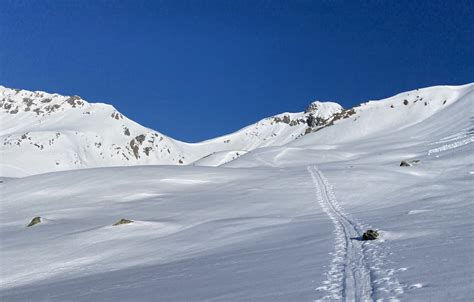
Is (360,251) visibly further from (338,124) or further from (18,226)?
(338,124)

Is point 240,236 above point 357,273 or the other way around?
above

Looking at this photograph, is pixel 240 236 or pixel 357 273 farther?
pixel 240 236

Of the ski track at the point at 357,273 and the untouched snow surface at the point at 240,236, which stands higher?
the untouched snow surface at the point at 240,236

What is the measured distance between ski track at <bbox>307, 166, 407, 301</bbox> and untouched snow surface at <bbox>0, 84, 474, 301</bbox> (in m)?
0.04

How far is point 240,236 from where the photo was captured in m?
22.0

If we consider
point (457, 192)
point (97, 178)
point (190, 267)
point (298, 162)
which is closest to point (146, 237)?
point (190, 267)

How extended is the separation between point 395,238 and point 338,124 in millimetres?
136801

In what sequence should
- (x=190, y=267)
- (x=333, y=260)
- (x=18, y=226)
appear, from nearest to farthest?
(x=333, y=260) < (x=190, y=267) < (x=18, y=226)

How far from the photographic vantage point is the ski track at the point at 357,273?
1012 cm

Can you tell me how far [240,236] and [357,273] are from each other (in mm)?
10311

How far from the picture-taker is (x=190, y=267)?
53.7 feet

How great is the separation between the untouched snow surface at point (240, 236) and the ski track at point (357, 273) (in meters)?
0.04

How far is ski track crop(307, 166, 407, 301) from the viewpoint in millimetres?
10125

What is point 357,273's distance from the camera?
12.0 m
